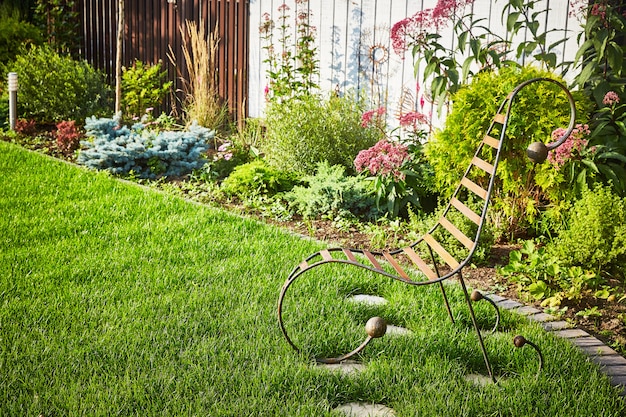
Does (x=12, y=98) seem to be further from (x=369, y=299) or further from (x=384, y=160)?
(x=369, y=299)

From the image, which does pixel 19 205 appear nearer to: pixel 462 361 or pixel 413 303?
pixel 413 303

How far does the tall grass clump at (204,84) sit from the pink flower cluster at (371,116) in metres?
2.21

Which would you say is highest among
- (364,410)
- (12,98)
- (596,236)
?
(12,98)

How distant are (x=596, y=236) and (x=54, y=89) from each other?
668 cm

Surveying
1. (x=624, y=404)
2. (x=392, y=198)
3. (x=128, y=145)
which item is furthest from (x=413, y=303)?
(x=128, y=145)

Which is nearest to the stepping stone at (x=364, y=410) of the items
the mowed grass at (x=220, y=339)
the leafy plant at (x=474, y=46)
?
the mowed grass at (x=220, y=339)

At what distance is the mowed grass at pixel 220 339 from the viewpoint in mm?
2475

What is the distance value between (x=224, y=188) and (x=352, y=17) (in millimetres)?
2268

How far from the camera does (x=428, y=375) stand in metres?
2.69

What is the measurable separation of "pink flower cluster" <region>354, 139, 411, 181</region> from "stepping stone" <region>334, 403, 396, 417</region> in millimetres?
2496

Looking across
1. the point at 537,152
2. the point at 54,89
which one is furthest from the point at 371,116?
the point at 54,89

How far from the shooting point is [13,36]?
9828 millimetres

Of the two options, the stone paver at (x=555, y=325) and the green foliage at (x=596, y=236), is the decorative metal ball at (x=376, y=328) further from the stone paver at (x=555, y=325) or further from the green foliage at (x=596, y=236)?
the green foliage at (x=596, y=236)

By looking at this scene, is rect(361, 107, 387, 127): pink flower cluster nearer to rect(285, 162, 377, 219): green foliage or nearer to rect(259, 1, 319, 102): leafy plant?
rect(285, 162, 377, 219): green foliage
